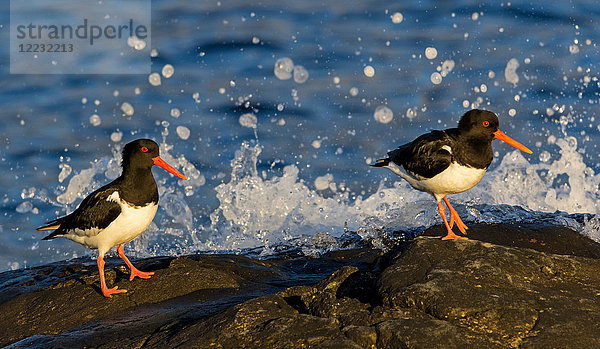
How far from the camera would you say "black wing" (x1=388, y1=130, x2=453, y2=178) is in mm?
5863

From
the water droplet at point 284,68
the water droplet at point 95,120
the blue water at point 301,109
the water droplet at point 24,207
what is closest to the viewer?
the blue water at point 301,109

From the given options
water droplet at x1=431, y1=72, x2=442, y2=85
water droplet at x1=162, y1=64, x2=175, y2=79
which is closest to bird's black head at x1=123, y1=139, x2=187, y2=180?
water droplet at x1=162, y1=64, x2=175, y2=79

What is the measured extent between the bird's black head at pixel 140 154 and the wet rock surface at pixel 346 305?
3.24 ft

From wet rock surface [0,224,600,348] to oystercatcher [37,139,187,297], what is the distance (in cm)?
37

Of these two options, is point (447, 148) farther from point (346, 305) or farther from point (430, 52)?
point (430, 52)

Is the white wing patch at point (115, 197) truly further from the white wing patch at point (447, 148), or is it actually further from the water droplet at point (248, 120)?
A: the water droplet at point (248, 120)

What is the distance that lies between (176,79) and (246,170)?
20.4ft

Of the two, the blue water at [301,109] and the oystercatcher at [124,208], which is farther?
the blue water at [301,109]

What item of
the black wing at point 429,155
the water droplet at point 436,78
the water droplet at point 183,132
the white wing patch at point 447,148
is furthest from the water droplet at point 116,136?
the white wing patch at point 447,148

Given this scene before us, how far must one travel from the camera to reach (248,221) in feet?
30.2

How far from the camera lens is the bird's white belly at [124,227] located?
5.80m

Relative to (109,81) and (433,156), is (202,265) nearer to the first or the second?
(433,156)

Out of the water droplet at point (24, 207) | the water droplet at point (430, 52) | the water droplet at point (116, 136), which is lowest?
the water droplet at point (24, 207)

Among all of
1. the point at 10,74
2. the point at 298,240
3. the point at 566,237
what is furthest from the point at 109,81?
the point at 566,237
